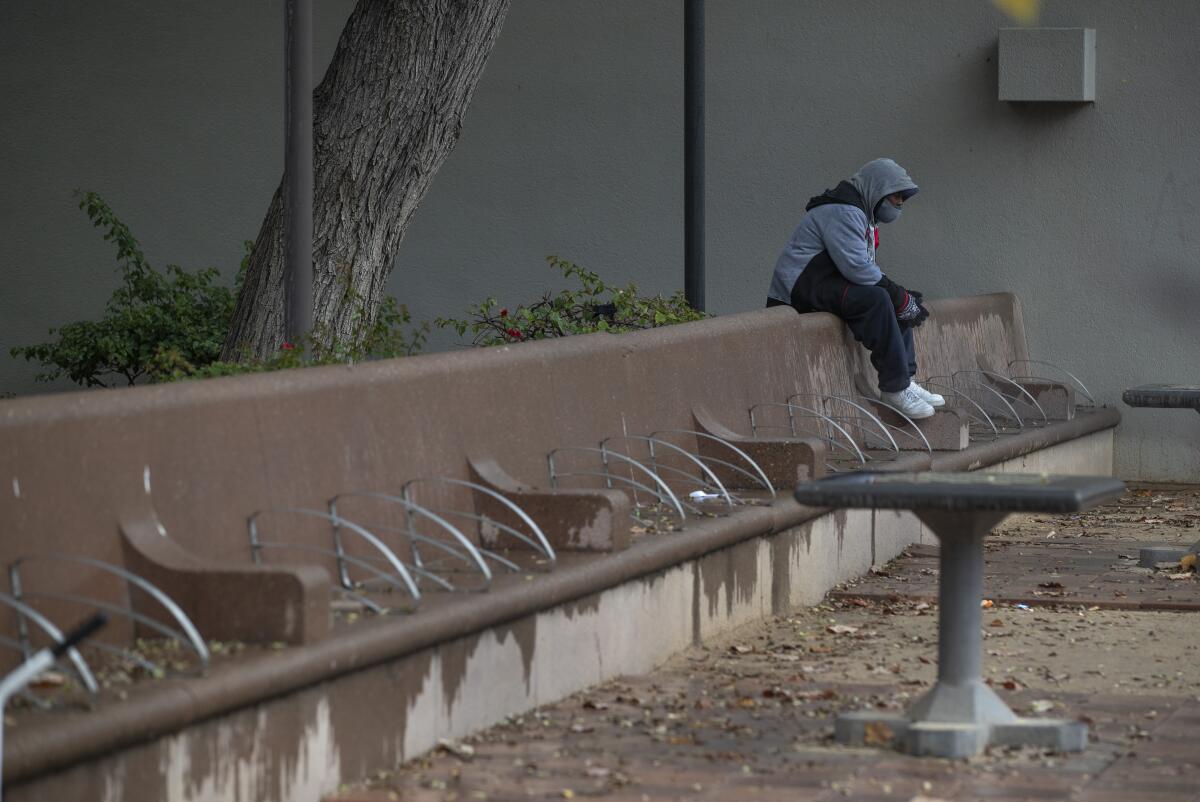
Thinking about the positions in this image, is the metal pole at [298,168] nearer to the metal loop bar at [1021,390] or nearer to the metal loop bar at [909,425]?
the metal loop bar at [909,425]

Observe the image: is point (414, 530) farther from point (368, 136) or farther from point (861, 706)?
point (368, 136)

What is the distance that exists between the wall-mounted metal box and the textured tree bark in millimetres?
4722

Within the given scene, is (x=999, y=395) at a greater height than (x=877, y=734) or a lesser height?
greater

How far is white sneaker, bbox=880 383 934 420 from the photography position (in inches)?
414

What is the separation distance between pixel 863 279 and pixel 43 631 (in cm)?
639

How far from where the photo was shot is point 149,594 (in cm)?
520

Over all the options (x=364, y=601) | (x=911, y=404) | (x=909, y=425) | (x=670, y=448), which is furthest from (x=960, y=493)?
(x=909, y=425)

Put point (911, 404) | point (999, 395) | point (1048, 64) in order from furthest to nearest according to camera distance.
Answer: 1. point (1048, 64)
2. point (999, 395)
3. point (911, 404)

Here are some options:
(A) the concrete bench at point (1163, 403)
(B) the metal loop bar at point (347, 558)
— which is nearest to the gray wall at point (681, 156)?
(A) the concrete bench at point (1163, 403)

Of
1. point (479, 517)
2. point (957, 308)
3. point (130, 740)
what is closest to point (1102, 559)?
point (957, 308)

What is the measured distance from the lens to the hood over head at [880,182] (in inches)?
416

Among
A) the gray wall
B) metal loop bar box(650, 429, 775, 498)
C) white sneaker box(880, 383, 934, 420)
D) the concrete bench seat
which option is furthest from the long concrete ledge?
the gray wall

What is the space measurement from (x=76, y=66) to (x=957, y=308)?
21.9 ft

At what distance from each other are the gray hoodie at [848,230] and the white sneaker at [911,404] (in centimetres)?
59
